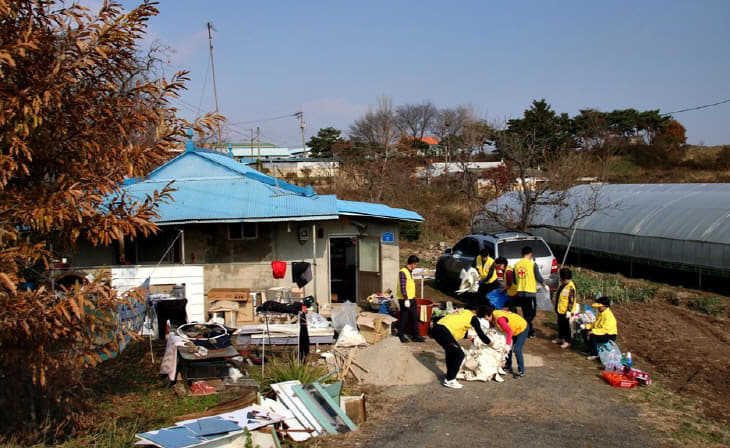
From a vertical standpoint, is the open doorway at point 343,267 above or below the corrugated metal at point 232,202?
below

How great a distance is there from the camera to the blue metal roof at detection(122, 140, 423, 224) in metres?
13.6

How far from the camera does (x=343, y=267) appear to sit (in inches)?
690

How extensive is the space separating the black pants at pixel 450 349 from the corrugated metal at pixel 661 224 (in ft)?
32.7

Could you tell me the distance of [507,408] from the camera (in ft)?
27.2

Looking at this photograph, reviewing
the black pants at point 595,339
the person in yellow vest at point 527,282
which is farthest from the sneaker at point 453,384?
the person in yellow vest at point 527,282

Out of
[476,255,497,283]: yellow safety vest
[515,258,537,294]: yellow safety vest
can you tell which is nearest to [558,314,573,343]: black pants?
[515,258,537,294]: yellow safety vest

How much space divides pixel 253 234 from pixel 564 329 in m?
7.48

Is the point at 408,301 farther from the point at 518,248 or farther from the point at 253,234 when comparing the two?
the point at 253,234

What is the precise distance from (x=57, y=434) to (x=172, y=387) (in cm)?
217

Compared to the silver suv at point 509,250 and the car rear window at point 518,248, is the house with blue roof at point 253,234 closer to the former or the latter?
the silver suv at point 509,250

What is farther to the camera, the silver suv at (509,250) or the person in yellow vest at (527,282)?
the silver suv at (509,250)

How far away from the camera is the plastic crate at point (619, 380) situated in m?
9.05

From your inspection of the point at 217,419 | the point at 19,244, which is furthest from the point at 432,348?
the point at 19,244

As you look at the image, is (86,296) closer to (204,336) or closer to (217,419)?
(217,419)
